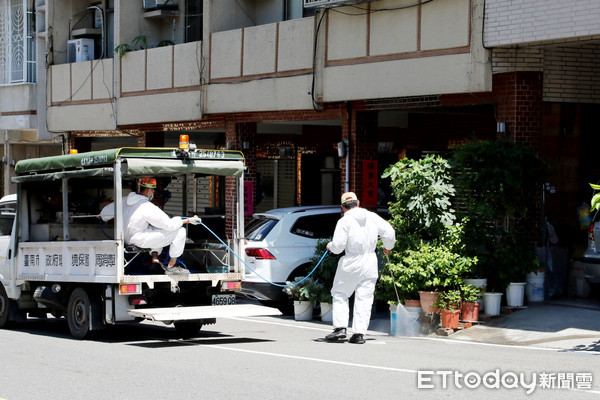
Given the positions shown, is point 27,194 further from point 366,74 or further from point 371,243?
point 366,74

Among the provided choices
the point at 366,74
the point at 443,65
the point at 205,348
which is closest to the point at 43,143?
the point at 366,74

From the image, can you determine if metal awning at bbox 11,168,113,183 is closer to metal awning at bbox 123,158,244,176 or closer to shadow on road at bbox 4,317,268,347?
metal awning at bbox 123,158,244,176

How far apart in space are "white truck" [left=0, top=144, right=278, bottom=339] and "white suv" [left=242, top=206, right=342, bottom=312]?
1190mm

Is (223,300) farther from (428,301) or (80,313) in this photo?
(428,301)

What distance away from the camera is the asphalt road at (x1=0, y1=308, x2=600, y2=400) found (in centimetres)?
919

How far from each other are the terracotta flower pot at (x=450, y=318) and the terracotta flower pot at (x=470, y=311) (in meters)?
0.21

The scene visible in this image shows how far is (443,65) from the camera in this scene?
16328 mm

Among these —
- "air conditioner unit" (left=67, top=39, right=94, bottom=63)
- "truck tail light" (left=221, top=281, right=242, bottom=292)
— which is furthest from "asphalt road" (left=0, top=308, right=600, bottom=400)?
"air conditioner unit" (left=67, top=39, right=94, bottom=63)

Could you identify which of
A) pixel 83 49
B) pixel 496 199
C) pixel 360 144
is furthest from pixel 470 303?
pixel 83 49

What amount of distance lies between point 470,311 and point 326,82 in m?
6.34

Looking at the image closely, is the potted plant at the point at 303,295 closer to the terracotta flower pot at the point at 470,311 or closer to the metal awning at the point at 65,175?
the terracotta flower pot at the point at 470,311

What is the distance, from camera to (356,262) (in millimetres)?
12820

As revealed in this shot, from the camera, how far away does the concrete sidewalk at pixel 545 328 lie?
13.1 metres
